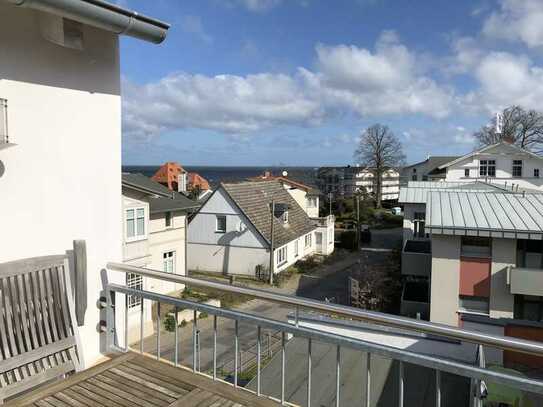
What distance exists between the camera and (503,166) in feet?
129

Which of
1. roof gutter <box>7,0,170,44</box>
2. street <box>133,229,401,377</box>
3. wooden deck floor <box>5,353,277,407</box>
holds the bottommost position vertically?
street <box>133,229,401,377</box>

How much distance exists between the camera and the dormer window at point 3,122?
125 inches

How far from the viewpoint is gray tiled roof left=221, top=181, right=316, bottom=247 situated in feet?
86.7

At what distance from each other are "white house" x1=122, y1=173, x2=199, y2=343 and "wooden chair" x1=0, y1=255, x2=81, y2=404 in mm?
10697

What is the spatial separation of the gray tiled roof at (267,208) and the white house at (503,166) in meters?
17.9

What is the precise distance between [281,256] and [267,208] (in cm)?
350

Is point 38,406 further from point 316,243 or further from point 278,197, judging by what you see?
point 316,243

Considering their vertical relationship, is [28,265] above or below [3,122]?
below

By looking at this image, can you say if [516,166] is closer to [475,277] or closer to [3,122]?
[475,277]

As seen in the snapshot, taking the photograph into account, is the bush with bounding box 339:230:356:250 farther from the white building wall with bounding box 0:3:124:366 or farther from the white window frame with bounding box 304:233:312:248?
the white building wall with bounding box 0:3:124:366

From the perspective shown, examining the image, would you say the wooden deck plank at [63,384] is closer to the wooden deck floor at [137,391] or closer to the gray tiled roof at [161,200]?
the wooden deck floor at [137,391]

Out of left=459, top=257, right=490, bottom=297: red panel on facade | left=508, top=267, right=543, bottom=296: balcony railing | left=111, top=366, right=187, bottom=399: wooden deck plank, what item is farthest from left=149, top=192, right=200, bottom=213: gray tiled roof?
left=111, top=366, right=187, bottom=399: wooden deck plank

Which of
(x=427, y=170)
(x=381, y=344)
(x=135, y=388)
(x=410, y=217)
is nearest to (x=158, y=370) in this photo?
(x=135, y=388)

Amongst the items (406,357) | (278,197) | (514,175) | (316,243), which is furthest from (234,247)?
(514,175)
